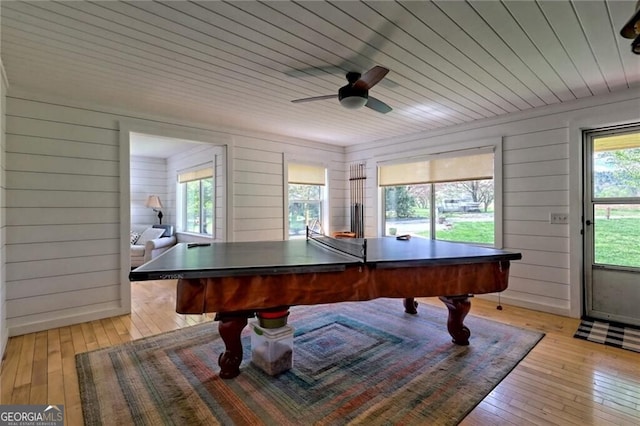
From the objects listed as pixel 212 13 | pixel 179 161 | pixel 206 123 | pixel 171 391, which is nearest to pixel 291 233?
pixel 206 123

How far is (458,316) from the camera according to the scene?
8.42 ft

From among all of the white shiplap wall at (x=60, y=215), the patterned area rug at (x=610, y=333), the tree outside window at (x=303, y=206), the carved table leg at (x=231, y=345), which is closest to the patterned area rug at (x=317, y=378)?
the carved table leg at (x=231, y=345)

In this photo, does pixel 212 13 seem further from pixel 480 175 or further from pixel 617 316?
pixel 617 316

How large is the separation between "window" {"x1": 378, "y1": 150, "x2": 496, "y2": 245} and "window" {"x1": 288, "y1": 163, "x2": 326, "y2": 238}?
44.0 inches

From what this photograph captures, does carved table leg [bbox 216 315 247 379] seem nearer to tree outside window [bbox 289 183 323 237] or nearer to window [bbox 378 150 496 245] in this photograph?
tree outside window [bbox 289 183 323 237]

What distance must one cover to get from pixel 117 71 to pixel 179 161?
385cm

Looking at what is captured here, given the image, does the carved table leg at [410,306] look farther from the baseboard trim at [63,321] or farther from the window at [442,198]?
the baseboard trim at [63,321]

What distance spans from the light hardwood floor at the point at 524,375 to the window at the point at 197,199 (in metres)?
2.37

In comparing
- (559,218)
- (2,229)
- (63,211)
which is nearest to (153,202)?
(63,211)

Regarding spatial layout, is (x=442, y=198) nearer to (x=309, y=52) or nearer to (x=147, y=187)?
(x=309, y=52)

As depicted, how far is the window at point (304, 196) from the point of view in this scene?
5133 mm

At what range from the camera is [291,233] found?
16.9 ft

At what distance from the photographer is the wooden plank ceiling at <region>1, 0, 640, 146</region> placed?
1.74 meters

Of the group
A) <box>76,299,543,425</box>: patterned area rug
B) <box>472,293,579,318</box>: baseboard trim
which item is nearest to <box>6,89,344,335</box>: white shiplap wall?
<box>76,299,543,425</box>: patterned area rug
